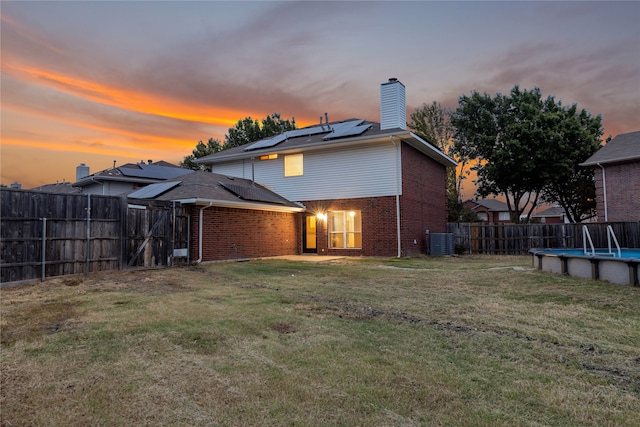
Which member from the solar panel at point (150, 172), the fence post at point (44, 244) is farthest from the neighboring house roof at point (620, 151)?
the solar panel at point (150, 172)

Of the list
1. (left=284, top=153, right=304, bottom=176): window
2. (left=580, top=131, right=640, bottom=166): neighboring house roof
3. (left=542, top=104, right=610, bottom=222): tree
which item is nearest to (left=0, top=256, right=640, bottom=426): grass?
(left=284, top=153, right=304, bottom=176): window

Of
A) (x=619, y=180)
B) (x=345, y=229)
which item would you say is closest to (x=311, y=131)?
(x=345, y=229)

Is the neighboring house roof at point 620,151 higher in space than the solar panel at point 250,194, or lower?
higher

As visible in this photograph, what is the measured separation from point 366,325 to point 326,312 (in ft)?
2.96

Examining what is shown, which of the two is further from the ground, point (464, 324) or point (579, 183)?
point (579, 183)

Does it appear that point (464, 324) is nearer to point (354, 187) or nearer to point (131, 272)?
point (131, 272)

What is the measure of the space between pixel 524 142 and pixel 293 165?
18.6m

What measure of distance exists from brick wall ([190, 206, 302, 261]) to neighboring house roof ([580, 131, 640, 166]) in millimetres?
17220

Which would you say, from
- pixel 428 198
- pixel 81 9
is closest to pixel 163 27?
pixel 81 9

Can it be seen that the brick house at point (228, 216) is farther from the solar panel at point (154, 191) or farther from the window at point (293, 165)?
the window at point (293, 165)

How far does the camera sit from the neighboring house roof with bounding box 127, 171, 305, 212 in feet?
43.8

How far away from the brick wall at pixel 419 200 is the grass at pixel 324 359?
9611 mm

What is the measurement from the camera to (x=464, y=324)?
15.8 feet

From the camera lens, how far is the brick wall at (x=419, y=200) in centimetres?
1652
